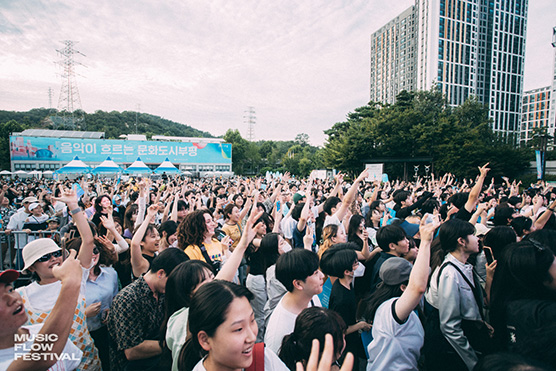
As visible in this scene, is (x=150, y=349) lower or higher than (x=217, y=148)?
lower

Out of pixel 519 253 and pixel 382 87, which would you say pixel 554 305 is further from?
pixel 382 87

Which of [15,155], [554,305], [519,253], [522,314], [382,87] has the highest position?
[382,87]

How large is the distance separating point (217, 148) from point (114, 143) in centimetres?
1378

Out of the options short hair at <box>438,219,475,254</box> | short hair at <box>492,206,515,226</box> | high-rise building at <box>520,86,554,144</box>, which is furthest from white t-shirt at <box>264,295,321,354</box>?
high-rise building at <box>520,86,554,144</box>

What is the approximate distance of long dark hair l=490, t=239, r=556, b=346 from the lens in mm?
2062

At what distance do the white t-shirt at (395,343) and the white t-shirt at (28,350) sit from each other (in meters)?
2.01

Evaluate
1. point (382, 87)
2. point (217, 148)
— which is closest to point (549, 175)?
point (217, 148)

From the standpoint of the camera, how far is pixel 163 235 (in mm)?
3820

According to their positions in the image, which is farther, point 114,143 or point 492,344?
point 114,143

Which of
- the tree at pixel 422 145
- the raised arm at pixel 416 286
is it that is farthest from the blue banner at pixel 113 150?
the raised arm at pixel 416 286

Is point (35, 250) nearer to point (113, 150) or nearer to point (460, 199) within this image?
point (460, 199)

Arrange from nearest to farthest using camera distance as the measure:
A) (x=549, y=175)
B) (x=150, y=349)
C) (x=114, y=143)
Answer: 1. (x=150, y=349)
2. (x=549, y=175)
3. (x=114, y=143)

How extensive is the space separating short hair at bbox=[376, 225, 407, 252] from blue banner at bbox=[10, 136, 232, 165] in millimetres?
39434

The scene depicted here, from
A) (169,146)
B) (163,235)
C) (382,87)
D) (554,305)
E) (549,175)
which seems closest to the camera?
(554,305)
